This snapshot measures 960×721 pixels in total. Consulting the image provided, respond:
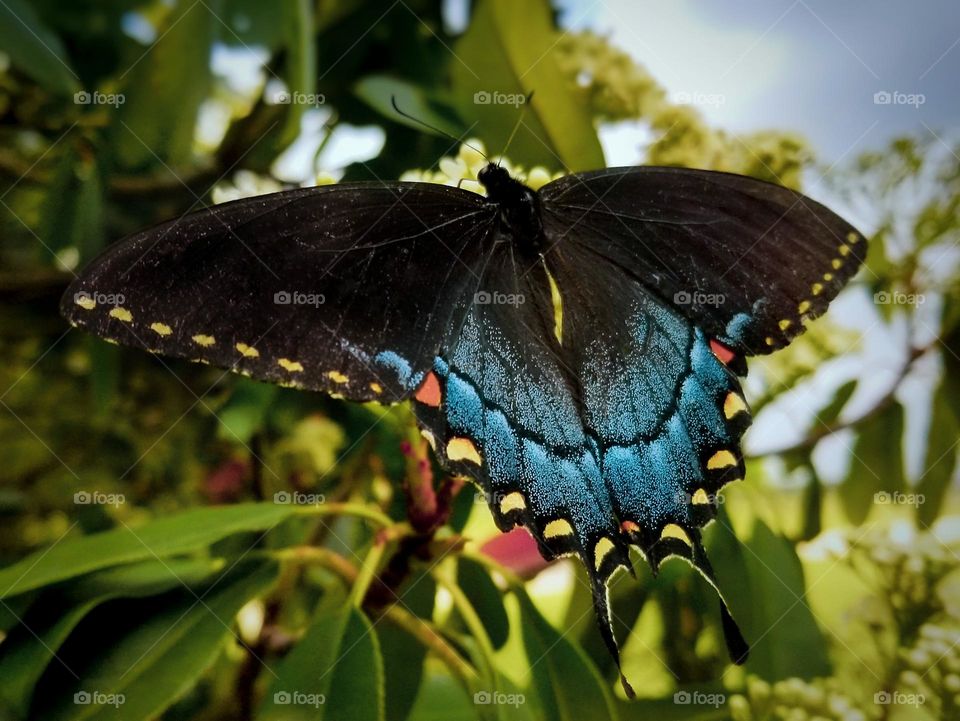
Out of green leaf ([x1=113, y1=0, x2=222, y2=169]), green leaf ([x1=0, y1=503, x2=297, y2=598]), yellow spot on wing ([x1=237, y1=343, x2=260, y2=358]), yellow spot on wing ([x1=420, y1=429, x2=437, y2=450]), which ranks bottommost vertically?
green leaf ([x1=0, y1=503, x2=297, y2=598])

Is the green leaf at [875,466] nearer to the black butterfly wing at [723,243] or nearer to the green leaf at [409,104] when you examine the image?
the black butterfly wing at [723,243]

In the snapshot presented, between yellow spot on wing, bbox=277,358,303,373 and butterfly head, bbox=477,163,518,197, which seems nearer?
yellow spot on wing, bbox=277,358,303,373

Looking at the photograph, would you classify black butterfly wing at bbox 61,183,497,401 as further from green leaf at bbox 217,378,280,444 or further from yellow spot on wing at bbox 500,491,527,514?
green leaf at bbox 217,378,280,444

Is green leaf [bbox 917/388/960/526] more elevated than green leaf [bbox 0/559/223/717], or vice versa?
green leaf [bbox 917/388/960/526]

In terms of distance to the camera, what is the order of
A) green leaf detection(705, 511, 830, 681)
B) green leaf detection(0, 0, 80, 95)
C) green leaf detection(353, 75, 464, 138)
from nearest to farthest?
green leaf detection(705, 511, 830, 681)
green leaf detection(353, 75, 464, 138)
green leaf detection(0, 0, 80, 95)

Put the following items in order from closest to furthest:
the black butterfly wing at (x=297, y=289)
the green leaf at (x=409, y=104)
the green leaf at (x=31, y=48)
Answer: the black butterfly wing at (x=297, y=289) < the green leaf at (x=409, y=104) < the green leaf at (x=31, y=48)

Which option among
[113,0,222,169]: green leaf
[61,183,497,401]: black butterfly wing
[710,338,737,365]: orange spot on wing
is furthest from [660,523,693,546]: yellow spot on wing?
[113,0,222,169]: green leaf

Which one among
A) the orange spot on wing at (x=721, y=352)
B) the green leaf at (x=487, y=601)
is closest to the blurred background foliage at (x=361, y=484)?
the green leaf at (x=487, y=601)
